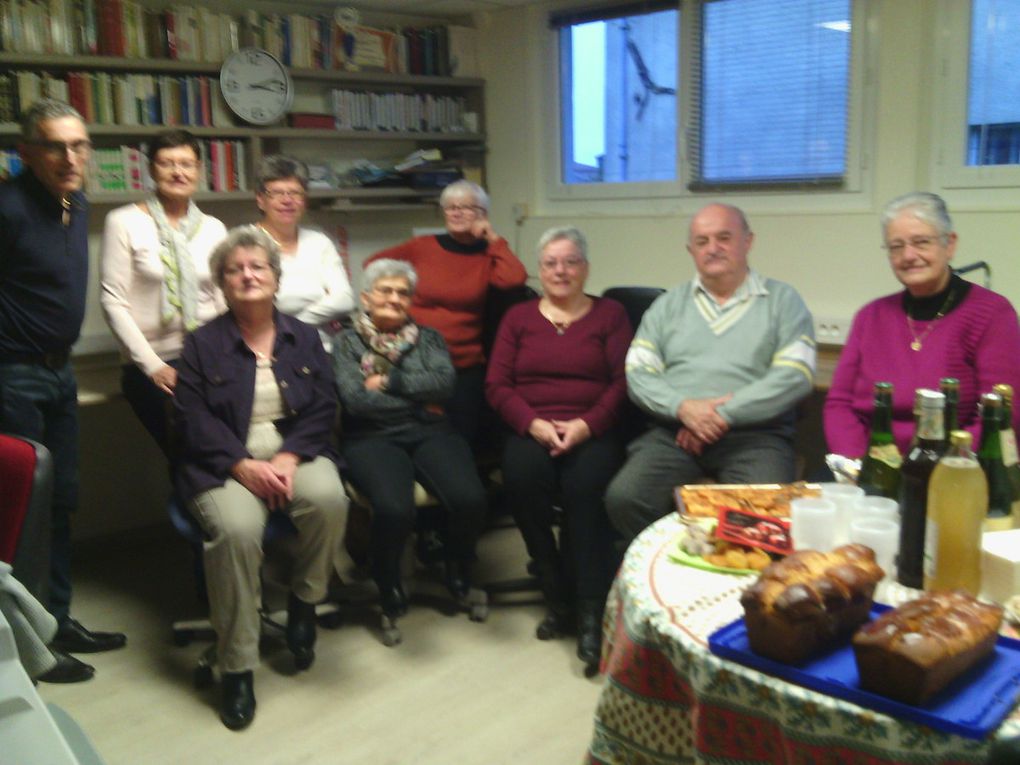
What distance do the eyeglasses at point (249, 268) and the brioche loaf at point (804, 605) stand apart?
5.94ft

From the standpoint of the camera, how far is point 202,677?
263 cm

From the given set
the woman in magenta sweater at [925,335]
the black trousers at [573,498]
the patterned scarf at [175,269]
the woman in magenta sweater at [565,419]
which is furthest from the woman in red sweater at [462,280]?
the woman in magenta sweater at [925,335]

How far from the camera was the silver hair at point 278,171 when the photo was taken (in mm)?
3018

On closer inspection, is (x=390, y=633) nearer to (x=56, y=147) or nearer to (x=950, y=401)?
A: (x=56, y=147)

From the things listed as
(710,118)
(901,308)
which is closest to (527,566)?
(901,308)

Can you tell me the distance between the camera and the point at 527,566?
132 inches

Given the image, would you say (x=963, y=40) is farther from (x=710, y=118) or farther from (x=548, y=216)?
(x=548, y=216)

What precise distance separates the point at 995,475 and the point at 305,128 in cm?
325

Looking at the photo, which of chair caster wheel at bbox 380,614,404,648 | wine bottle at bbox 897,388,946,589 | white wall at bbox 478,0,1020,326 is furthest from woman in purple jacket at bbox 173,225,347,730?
white wall at bbox 478,0,1020,326

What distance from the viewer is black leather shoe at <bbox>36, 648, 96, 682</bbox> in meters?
2.65

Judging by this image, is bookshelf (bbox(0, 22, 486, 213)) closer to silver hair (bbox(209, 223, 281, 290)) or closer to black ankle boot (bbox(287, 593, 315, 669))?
silver hair (bbox(209, 223, 281, 290))

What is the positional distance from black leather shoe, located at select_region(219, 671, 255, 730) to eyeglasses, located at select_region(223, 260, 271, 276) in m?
1.08

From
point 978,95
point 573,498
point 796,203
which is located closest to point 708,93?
point 796,203

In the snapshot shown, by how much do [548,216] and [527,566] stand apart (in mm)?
1840
